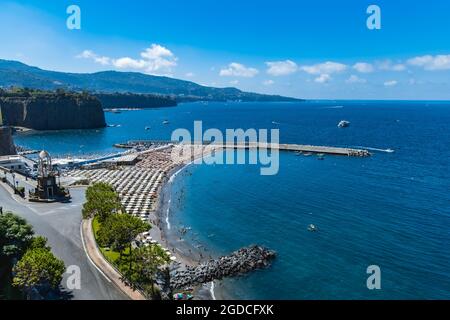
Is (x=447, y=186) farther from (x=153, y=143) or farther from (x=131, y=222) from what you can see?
(x=153, y=143)

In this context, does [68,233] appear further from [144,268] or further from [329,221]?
[329,221]

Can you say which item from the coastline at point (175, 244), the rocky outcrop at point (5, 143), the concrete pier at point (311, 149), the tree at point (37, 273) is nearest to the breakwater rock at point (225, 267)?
the coastline at point (175, 244)

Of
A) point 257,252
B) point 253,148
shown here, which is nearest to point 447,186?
point 257,252

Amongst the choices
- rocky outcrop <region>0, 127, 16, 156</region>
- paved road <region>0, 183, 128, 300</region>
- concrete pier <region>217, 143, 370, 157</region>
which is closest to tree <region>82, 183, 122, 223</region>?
paved road <region>0, 183, 128, 300</region>

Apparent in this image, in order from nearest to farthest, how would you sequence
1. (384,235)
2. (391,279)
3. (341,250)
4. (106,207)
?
1. (391,279)
2. (106,207)
3. (341,250)
4. (384,235)

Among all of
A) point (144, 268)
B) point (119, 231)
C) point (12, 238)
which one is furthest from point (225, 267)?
point (12, 238)

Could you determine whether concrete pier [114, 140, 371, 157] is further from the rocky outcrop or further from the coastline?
the coastline

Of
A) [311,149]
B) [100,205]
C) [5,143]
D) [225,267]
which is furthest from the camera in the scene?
[311,149]
